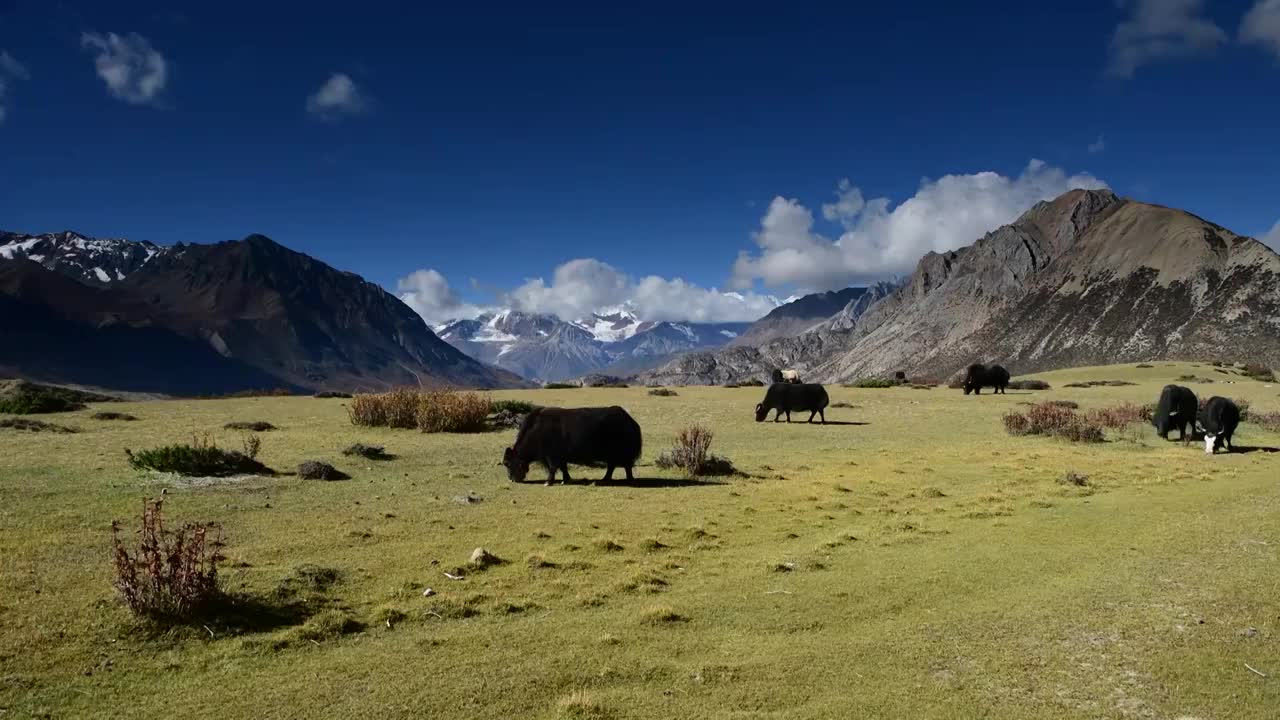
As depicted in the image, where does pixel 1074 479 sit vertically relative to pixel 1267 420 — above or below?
below

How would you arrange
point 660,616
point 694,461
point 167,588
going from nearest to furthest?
1. point 167,588
2. point 660,616
3. point 694,461

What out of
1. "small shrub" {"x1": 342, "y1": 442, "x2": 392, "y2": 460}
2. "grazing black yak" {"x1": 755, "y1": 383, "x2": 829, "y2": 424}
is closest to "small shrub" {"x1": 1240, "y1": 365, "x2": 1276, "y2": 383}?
"grazing black yak" {"x1": 755, "y1": 383, "x2": 829, "y2": 424}

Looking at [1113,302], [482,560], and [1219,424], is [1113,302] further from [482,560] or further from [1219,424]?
[482,560]

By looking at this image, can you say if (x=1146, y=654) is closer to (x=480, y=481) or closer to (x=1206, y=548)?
(x=1206, y=548)

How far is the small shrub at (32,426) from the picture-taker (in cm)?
2081

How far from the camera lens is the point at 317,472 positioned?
593 inches

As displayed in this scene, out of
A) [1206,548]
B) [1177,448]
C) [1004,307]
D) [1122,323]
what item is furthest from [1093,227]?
[1206,548]

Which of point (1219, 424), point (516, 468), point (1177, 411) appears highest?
point (1177, 411)

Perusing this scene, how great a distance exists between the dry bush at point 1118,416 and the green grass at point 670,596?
32.8 feet

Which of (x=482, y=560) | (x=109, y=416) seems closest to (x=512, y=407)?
(x=109, y=416)

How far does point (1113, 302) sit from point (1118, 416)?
491ft

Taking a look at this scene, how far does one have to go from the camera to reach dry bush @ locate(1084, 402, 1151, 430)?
2662 centimetres

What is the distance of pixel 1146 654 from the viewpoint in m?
6.88

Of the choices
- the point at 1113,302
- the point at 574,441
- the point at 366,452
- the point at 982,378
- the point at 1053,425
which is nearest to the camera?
the point at 574,441
